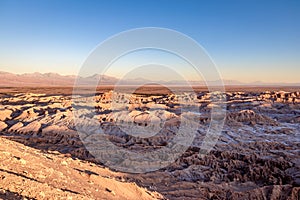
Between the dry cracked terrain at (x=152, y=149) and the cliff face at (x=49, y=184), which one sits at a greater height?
the cliff face at (x=49, y=184)

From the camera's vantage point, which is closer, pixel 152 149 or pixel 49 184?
pixel 49 184

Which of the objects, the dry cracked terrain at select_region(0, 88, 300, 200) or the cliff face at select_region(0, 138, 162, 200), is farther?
the dry cracked terrain at select_region(0, 88, 300, 200)

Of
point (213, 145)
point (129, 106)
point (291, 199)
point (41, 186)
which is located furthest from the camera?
point (129, 106)

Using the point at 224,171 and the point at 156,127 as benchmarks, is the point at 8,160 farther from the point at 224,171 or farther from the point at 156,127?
the point at 156,127

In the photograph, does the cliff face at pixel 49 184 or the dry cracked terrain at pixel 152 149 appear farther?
the dry cracked terrain at pixel 152 149

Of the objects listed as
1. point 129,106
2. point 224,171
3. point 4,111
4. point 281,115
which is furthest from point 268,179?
point 4,111

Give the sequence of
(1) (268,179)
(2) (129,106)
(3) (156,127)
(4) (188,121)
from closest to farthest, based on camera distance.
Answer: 1. (1) (268,179)
2. (3) (156,127)
3. (4) (188,121)
4. (2) (129,106)

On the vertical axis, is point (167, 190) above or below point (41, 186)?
below

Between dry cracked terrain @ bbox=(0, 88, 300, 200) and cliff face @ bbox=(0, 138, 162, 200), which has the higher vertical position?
cliff face @ bbox=(0, 138, 162, 200)
